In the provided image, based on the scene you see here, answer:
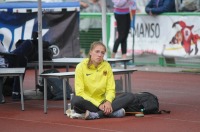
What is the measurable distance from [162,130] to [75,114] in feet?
5.28

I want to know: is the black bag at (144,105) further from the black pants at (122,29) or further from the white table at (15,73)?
the black pants at (122,29)

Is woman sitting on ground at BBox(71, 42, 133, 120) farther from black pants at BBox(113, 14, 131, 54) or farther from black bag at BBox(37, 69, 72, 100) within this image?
black pants at BBox(113, 14, 131, 54)

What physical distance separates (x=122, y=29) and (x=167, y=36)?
1123mm

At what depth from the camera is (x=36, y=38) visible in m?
13.8

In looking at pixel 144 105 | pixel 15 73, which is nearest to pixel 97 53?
pixel 144 105

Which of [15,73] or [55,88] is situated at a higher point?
[15,73]

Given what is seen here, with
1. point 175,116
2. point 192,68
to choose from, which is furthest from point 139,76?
point 175,116

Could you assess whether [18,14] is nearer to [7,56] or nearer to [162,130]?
[7,56]

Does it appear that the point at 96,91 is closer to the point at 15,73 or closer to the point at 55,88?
the point at 15,73

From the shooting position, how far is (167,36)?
18.8 meters

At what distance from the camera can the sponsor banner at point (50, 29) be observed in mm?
18359

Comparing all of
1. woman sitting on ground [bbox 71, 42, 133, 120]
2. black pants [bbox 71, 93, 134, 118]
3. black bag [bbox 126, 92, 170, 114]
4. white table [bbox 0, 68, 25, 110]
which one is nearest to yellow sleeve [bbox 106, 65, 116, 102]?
woman sitting on ground [bbox 71, 42, 133, 120]

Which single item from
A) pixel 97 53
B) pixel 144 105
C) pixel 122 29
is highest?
pixel 122 29

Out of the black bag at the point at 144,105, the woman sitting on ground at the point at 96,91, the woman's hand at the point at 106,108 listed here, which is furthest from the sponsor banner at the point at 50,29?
the woman's hand at the point at 106,108
